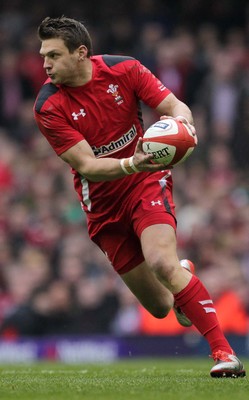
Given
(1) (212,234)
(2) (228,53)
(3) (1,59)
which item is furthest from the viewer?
(3) (1,59)

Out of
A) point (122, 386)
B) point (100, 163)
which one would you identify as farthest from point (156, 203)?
point (122, 386)

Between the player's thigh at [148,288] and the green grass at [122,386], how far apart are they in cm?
48

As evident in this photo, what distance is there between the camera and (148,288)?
26.9 ft

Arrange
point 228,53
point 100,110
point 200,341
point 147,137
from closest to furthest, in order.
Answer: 1. point 147,137
2. point 100,110
3. point 200,341
4. point 228,53

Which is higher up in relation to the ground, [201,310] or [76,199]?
[201,310]

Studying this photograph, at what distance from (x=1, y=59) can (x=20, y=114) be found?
1.09 m

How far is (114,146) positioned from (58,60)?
0.70 m

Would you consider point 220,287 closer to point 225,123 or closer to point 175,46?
point 225,123

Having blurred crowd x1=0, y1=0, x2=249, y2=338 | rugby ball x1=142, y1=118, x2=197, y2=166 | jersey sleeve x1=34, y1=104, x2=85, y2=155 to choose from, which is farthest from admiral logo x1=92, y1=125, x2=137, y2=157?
blurred crowd x1=0, y1=0, x2=249, y2=338

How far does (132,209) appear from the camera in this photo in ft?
25.5

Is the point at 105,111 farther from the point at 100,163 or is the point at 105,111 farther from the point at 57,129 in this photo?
the point at 100,163

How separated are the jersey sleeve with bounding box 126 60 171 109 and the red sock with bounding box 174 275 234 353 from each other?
127 cm

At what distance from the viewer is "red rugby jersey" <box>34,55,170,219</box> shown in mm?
7594

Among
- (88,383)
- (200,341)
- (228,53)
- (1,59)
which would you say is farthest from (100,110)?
(1,59)
